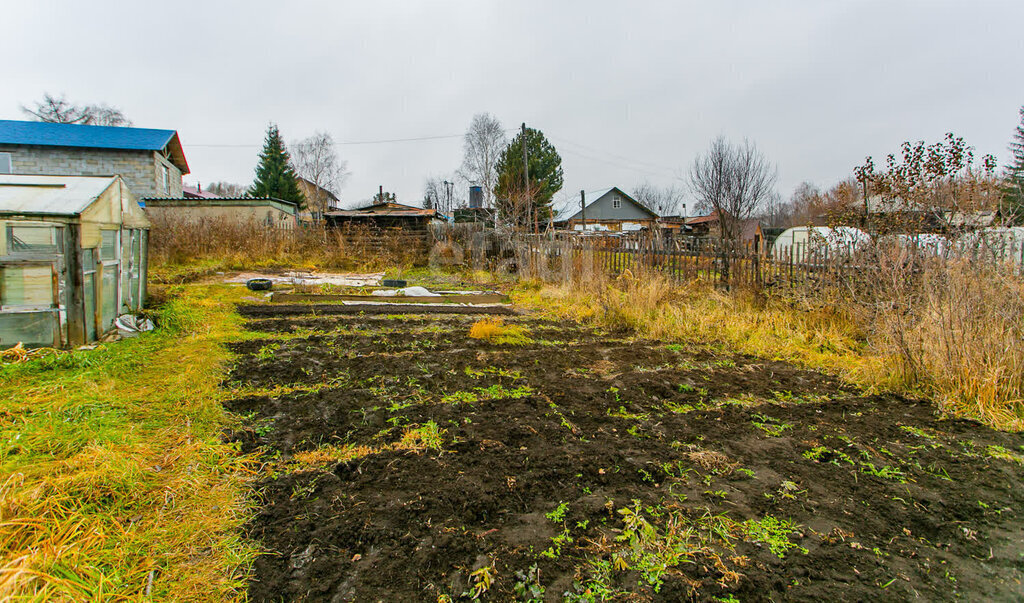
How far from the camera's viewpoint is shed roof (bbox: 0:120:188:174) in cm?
2056

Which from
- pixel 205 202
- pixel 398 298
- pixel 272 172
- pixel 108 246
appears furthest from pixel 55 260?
pixel 272 172

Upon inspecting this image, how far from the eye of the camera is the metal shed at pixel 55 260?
4141mm

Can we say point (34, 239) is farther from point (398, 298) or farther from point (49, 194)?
point (398, 298)

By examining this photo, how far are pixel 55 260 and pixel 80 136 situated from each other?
2454cm

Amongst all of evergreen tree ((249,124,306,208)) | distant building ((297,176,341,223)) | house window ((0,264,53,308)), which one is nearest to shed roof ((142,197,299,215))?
evergreen tree ((249,124,306,208))

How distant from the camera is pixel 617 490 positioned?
2.47 meters

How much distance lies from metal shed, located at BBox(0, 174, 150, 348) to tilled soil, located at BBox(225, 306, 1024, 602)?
1693mm

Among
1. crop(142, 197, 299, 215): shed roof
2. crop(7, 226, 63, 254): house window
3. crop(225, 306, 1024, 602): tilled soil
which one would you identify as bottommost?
crop(225, 306, 1024, 602): tilled soil

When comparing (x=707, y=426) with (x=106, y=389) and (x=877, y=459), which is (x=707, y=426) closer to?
(x=877, y=459)

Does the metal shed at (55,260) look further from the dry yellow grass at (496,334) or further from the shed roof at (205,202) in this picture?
the shed roof at (205,202)

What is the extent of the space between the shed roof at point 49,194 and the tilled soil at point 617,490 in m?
2.27

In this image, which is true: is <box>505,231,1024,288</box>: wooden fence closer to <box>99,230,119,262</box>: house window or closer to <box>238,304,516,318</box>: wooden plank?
<box>238,304,516,318</box>: wooden plank

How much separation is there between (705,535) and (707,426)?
4.52 feet

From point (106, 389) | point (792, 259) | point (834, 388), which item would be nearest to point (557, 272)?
point (792, 259)
